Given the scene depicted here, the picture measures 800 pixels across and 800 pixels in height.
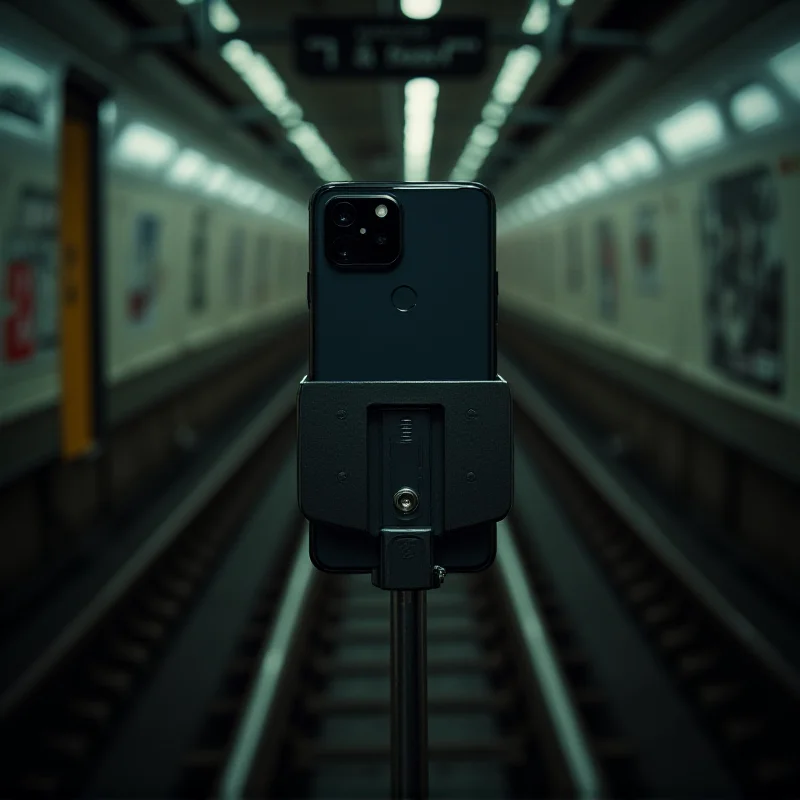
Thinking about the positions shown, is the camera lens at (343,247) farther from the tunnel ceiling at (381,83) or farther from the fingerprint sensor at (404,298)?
the tunnel ceiling at (381,83)

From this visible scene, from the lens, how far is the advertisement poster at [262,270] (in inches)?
757

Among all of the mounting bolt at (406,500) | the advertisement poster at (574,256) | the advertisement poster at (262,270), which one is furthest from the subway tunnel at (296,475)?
the advertisement poster at (262,270)

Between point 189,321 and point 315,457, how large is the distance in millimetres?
12088

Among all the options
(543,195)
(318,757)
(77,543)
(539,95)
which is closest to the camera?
(318,757)

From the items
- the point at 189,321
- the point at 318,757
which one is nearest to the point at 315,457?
the point at 318,757

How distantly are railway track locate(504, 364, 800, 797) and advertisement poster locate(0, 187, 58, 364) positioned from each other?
178 inches

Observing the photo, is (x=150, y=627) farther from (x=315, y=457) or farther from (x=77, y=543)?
(x=315, y=457)

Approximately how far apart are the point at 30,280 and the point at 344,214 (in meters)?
5.87

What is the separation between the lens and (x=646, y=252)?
11.1 m

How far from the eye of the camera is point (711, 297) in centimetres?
866

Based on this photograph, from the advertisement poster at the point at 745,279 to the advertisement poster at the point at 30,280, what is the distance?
16.1ft

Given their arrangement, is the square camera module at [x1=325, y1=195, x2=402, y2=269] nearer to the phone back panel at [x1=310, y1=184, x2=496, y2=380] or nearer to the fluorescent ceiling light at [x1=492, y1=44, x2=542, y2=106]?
the phone back panel at [x1=310, y1=184, x2=496, y2=380]

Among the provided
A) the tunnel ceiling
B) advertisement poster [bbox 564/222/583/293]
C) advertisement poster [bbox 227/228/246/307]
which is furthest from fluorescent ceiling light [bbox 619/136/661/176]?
advertisement poster [bbox 227/228/246/307]

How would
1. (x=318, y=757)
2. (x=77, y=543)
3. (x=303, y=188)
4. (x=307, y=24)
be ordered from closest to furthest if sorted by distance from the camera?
(x=318, y=757)
(x=307, y=24)
(x=77, y=543)
(x=303, y=188)
